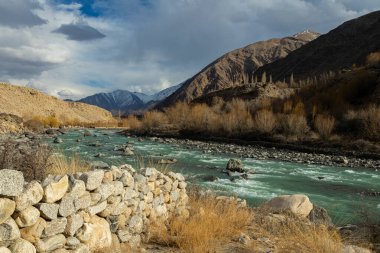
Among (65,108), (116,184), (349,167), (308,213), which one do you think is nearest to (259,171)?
(349,167)

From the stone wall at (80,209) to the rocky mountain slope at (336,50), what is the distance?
100m

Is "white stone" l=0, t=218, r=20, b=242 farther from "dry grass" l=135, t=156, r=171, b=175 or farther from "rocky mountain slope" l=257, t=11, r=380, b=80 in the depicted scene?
"rocky mountain slope" l=257, t=11, r=380, b=80

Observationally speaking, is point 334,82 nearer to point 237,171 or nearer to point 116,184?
point 237,171

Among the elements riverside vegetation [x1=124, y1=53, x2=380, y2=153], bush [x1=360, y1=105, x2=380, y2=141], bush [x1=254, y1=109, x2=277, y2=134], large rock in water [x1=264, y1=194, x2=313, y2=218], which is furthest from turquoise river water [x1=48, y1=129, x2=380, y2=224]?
bush [x1=254, y1=109, x2=277, y2=134]

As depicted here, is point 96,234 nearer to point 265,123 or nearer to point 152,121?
point 265,123

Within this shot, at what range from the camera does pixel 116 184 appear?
250 inches

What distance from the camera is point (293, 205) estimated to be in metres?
11.2

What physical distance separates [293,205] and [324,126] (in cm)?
2757

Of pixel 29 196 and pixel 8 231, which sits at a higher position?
pixel 29 196

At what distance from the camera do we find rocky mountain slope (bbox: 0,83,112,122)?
8781 centimetres

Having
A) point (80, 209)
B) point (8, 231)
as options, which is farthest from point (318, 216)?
point (8, 231)

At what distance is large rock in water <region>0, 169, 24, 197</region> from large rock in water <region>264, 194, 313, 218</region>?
25.8 ft

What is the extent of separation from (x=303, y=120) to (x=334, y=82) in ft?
56.6

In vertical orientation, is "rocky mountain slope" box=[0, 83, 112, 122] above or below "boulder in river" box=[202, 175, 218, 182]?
above
